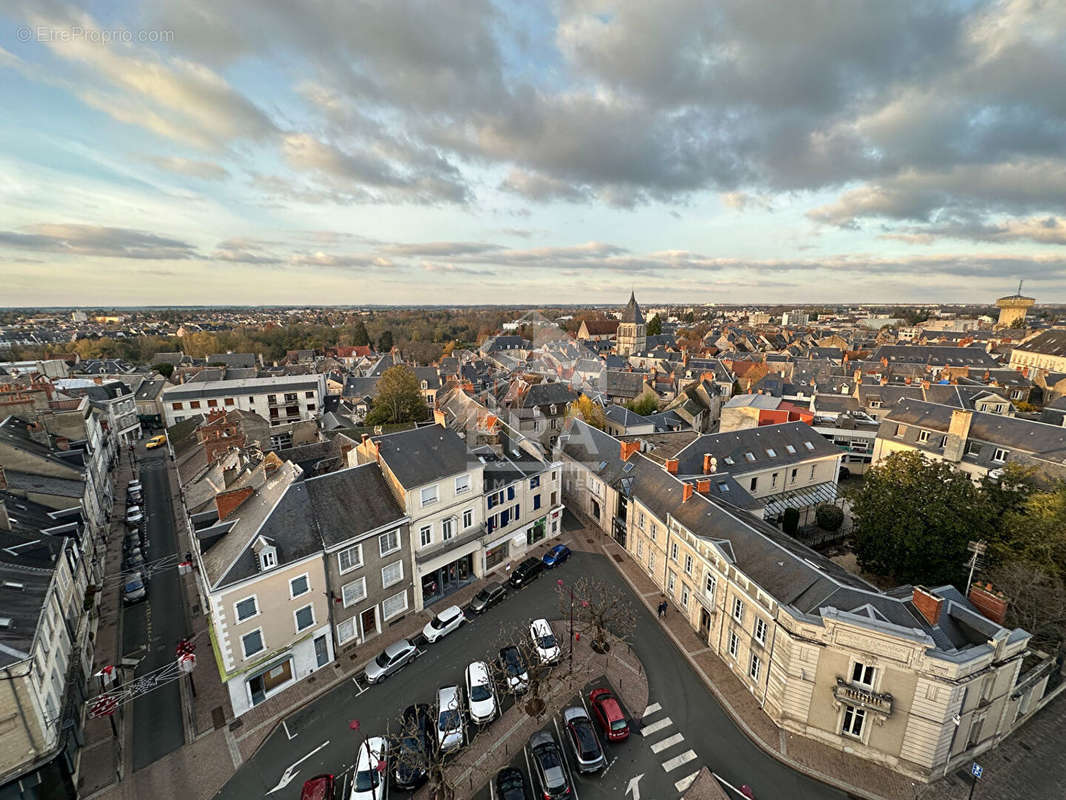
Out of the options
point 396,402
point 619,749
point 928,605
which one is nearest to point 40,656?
point 619,749

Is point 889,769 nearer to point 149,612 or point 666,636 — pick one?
point 666,636

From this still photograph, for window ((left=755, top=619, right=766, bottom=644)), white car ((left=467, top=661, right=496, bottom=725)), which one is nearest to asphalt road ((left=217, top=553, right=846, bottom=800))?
white car ((left=467, top=661, right=496, bottom=725))

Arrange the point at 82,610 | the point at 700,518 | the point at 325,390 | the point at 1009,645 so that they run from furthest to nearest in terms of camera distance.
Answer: the point at 325,390
the point at 700,518
the point at 82,610
the point at 1009,645

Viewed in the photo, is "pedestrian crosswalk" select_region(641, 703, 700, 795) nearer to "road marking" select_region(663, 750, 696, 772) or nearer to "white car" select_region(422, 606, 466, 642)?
"road marking" select_region(663, 750, 696, 772)

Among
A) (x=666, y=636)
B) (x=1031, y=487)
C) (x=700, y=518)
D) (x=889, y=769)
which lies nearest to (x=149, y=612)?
(x=666, y=636)

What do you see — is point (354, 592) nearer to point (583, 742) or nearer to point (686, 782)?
point (583, 742)

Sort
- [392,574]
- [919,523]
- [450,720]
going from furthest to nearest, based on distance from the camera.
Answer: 1. [919,523]
2. [392,574]
3. [450,720]

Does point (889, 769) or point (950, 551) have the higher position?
point (950, 551)
